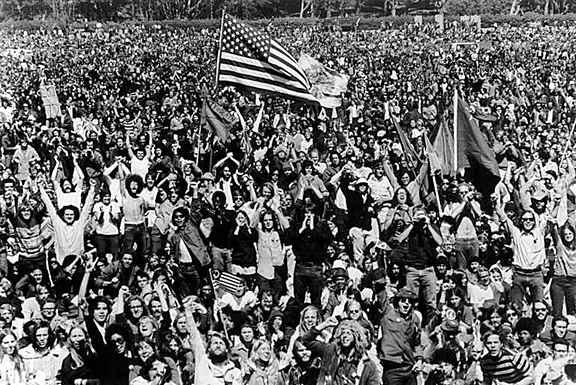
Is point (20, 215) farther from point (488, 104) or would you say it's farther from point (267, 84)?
point (488, 104)

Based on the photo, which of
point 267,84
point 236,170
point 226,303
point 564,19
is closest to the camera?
point 226,303

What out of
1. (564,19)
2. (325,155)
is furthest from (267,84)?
(564,19)

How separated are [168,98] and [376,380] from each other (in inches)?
646

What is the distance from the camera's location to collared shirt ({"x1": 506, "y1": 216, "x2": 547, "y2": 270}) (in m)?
8.96

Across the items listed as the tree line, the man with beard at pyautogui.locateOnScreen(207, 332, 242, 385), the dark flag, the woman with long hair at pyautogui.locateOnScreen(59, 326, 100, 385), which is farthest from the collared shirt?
the tree line

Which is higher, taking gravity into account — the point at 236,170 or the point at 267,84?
the point at 267,84

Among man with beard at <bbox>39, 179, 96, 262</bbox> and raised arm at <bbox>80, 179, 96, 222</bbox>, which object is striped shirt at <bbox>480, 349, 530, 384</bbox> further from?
raised arm at <bbox>80, 179, 96, 222</bbox>

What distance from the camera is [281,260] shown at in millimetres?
9617

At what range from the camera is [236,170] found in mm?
13445

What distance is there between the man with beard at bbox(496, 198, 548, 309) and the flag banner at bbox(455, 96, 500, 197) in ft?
11.0

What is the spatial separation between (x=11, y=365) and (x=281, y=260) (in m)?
3.37

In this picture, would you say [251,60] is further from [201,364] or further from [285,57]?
[201,364]

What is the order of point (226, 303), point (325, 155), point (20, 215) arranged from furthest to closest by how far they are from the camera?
point (325, 155) < point (20, 215) < point (226, 303)

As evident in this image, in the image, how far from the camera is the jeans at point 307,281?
371 inches
